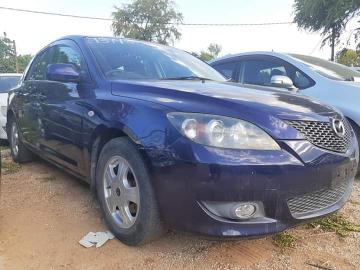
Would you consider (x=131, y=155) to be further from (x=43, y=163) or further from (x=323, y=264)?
(x=43, y=163)

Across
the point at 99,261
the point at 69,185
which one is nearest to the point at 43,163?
the point at 69,185

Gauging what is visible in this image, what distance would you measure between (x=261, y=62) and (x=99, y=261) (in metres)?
3.69

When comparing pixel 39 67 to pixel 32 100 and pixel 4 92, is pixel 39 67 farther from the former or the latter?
pixel 4 92

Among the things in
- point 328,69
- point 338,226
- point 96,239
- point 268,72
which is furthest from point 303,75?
point 96,239

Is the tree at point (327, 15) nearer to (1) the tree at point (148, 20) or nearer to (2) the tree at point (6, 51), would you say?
(1) the tree at point (148, 20)

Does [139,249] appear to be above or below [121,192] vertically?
below

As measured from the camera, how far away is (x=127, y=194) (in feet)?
9.04

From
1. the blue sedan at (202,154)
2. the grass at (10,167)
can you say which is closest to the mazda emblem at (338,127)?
the blue sedan at (202,154)

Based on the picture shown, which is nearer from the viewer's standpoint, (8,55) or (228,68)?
(228,68)

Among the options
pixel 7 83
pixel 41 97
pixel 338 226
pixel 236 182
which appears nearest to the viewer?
pixel 236 182

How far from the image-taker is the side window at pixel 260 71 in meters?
5.24

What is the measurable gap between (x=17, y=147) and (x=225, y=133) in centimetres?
371

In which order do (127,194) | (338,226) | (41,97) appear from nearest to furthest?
(127,194) → (338,226) → (41,97)

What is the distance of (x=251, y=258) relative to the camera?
106 inches
